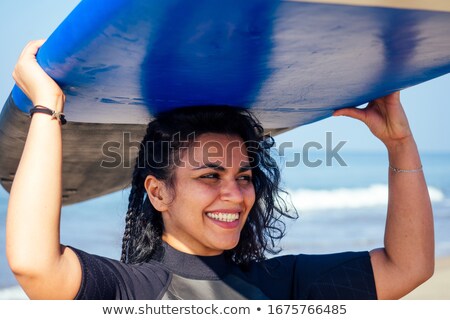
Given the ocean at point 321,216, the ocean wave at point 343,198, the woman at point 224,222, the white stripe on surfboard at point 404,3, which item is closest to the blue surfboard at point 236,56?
the white stripe on surfboard at point 404,3

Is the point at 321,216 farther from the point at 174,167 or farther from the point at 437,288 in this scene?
the point at 174,167

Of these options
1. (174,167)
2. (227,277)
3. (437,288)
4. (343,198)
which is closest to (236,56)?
(174,167)

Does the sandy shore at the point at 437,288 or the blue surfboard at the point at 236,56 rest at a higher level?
the sandy shore at the point at 437,288

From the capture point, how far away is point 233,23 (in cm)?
186

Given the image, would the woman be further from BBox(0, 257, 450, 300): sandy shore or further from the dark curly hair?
BBox(0, 257, 450, 300): sandy shore

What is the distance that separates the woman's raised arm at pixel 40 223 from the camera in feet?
6.94

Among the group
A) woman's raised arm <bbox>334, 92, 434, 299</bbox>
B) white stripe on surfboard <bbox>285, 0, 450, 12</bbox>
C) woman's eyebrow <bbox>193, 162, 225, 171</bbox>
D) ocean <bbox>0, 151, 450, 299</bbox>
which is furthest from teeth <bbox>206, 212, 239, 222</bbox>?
ocean <bbox>0, 151, 450, 299</bbox>

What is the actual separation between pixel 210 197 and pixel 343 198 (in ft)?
66.1

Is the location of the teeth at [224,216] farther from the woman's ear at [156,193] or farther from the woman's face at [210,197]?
the woman's ear at [156,193]

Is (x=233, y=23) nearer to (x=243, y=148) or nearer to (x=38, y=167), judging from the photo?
(x=38, y=167)

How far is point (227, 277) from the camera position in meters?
2.71

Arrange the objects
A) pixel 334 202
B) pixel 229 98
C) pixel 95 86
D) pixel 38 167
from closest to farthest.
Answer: pixel 38 167, pixel 95 86, pixel 229 98, pixel 334 202

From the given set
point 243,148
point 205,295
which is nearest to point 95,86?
point 243,148

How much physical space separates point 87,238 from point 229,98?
12.4 metres
